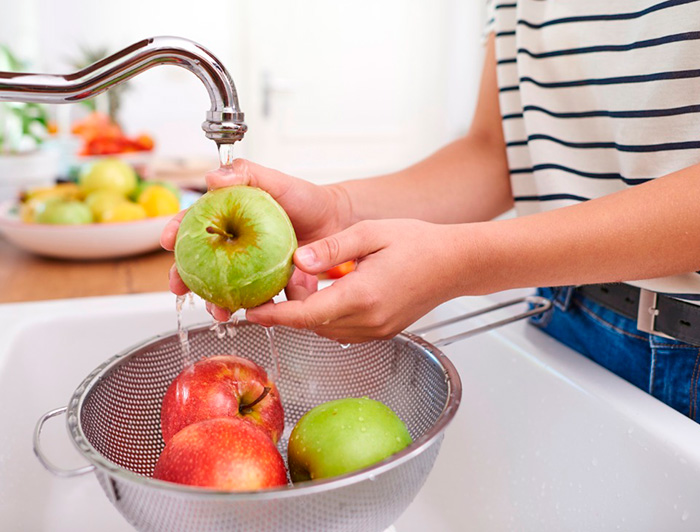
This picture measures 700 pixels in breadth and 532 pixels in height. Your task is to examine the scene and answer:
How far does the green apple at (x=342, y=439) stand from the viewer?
50 centimetres

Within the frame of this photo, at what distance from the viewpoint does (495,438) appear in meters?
0.75

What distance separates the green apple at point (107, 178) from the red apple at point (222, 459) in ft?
3.36

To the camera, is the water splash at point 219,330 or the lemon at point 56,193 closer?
the water splash at point 219,330

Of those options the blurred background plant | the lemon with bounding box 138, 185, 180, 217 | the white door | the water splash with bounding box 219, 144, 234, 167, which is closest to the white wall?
the white door

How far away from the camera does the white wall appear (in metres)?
3.34

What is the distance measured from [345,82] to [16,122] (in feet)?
6.51

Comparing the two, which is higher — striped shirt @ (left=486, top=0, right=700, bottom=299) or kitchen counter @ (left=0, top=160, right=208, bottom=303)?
striped shirt @ (left=486, top=0, right=700, bottom=299)

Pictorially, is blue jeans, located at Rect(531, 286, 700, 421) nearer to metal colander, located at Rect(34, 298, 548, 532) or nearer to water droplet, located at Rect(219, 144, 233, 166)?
metal colander, located at Rect(34, 298, 548, 532)

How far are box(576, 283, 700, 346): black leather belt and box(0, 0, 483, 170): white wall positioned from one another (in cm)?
283

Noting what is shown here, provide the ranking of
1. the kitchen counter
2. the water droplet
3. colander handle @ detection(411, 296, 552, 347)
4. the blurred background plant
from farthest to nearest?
the blurred background plant, the kitchen counter, colander handle @ detection(411, 296, 552, 347), the water droplet

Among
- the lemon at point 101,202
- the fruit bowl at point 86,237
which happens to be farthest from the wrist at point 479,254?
the lemon at point 101,202

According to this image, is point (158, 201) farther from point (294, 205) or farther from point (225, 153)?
point (225, 153)

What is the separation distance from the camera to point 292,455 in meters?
0.54

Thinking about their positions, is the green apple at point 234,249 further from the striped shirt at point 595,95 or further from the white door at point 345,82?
the white door at point 345,82
